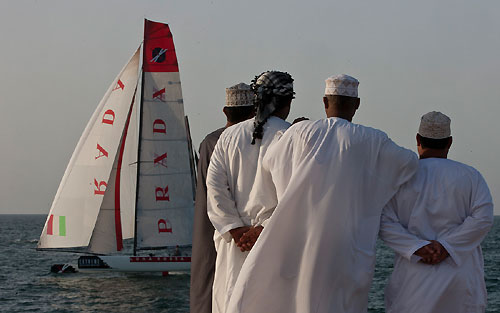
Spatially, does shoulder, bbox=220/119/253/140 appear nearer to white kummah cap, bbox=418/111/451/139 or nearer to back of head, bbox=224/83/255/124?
back of head, bbox=224/83/255/124

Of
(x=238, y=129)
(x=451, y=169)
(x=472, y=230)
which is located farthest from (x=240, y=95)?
(x=472, y=230)

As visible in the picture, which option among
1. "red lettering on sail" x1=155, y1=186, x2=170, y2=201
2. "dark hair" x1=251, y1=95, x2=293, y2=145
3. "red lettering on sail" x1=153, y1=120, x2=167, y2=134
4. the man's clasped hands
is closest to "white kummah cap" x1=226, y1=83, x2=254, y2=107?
"dark hair" x1=251, y1=95, x2=293, y2=145

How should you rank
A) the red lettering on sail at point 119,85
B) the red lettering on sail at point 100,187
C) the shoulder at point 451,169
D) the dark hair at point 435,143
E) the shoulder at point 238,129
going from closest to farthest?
the shoulder at point 451,169
the dark hair at point 435,143
the shoulder at point 238,129
the red lettering on sail at point 100,187
the red lettering on sail at point 119,85

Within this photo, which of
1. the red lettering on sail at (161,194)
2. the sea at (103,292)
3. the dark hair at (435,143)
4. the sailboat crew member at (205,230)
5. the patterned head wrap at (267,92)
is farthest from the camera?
the red lettering on sail at (161,194)

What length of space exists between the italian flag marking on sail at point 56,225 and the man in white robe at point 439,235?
2716 cm

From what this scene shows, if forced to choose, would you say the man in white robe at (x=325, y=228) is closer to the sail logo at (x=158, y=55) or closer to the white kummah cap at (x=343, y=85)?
the white kummah cap at (x=343, y=85)

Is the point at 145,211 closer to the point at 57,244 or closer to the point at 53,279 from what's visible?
the point at 57,244

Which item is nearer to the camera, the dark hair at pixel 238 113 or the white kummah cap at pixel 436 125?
the white kummah cap at pixel 436 125

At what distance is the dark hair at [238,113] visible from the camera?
464 centimetres

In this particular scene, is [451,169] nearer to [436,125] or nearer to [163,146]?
[436,125]

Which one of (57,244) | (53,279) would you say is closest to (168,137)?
(57,244)

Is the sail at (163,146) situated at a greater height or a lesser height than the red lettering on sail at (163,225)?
greater

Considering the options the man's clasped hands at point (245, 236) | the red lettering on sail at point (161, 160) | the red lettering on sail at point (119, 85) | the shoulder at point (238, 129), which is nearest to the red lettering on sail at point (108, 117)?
the red lettering on sail at point (119, 85)

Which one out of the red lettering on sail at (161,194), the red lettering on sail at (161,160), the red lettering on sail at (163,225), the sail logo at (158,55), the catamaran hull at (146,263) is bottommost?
the catamaran hull at (146,263)
